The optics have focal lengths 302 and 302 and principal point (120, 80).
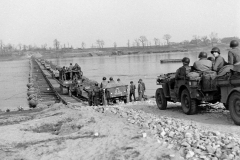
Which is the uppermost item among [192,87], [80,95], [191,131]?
[192,87]

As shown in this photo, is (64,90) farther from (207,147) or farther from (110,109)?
(207,147)

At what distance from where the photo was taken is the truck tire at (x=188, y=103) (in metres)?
8.59

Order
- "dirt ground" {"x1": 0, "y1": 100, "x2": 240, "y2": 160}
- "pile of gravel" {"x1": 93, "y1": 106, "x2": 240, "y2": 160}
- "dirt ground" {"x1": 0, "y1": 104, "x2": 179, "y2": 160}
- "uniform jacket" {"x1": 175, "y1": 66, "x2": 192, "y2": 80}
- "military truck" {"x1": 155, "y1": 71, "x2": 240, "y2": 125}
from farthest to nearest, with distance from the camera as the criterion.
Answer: "uniform jacket" {"x1": 175, "y1": 66, "x2": 192, "y2": 80} → "military truck" {"x1": 155, "y1": 71, "x2": 240, "y2": 125} → "dirt ground" {"x1": 0, "y1": 104, "x2": 179, "y2": 160} → "dirt ground" {"x1": 0, "y1": 100, "x2": 240, "y2": 160} → "pile of gravel" {"x1": 93, "y1": 106, "x2": 240, "y2": 160}

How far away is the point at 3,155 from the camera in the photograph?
22.7ft

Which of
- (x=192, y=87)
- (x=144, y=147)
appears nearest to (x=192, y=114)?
(x=192, y=87)

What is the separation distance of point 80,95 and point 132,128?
1690cm

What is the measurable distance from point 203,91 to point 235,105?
1.25 meters

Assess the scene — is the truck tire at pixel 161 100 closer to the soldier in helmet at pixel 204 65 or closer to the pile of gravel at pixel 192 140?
the soldier in helmet at pixel 204 65

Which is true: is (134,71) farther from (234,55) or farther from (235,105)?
(235,105)

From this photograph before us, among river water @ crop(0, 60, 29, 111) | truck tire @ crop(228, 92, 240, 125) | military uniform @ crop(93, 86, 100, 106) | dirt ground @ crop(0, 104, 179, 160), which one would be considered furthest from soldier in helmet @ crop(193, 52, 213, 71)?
river water @ crop(0, 60, 29, 111)

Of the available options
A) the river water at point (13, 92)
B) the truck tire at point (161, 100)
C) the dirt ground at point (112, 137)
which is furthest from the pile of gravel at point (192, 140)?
the river water at point (13, 92)

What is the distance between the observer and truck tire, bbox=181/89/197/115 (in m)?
8.59

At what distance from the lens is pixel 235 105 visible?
6.99 meters

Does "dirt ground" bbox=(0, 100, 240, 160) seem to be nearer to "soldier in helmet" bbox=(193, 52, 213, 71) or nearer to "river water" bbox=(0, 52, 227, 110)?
"soldier in helmet" bbox=(193, 52, 213, 71)
